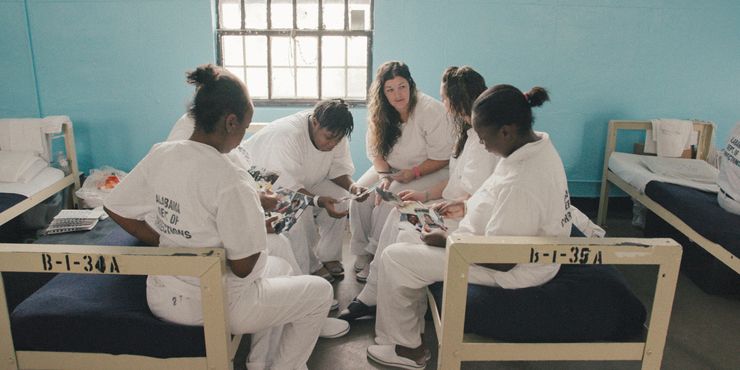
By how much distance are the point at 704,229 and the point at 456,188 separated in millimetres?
1323

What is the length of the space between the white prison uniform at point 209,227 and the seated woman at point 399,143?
1.34 metres

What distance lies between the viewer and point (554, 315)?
1.96 meters

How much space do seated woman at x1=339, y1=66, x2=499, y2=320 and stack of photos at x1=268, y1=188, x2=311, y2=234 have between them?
1.57 feet

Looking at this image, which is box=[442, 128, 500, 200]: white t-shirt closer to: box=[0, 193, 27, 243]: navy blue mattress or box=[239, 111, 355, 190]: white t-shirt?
box=[239, 111, 355, 190]: white t-shirt

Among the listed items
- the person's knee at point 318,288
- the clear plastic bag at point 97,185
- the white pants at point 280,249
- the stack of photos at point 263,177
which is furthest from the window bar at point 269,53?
the person's knee at point 318,288

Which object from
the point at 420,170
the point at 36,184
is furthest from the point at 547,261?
the point at 36,184

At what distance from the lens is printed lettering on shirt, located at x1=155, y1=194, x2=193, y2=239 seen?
69.2 inches

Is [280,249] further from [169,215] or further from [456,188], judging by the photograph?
[456,188]

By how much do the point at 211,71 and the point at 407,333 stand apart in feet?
4.65

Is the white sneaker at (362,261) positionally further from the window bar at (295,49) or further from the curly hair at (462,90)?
the window bar at (295,49)

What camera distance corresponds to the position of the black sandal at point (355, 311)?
2.81 metres

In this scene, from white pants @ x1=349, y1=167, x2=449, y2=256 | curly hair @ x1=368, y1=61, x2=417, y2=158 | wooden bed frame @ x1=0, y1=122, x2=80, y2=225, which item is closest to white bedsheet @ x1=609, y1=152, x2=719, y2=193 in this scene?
white pants @ x1=349, y1=167, x2=449, y2=256

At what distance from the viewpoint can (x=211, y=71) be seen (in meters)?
1.78

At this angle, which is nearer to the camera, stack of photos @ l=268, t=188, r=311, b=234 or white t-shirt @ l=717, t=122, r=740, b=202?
stack of photos @ l=268, t=188, r=311, b=234
